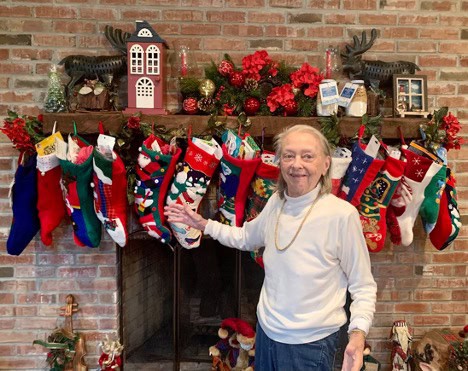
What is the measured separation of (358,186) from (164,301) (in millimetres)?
1221

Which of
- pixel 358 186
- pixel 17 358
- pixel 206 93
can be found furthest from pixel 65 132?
pixel 358 186

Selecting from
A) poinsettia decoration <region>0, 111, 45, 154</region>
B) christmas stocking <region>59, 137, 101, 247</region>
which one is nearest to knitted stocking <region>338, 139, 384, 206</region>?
christmas stocking <region>59, 137, 101, 247</region>

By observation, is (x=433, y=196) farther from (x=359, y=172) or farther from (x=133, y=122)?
(x=133, y=122)

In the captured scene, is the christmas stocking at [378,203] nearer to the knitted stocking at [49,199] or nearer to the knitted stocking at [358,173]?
the knitted stocking at [358,173]

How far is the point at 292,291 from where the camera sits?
1594 millimetres

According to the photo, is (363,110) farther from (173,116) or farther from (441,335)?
(441,335)

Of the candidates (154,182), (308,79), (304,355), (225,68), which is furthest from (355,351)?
(225,68)

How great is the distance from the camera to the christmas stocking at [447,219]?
2.27m

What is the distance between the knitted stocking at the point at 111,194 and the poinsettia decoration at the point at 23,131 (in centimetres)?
34

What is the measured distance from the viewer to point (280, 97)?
7.36ft

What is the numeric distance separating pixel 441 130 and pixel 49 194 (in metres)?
1.93

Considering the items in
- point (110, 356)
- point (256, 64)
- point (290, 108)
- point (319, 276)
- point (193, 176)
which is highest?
point (256, 64)

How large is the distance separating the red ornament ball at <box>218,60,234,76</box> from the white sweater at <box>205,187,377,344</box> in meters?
0.90

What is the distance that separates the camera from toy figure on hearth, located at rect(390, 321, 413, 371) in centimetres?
235
